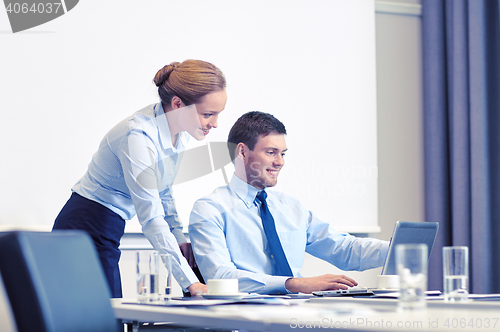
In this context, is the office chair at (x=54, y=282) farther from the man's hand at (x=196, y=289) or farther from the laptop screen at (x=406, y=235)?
the laptop screen at (x=406, y=235)

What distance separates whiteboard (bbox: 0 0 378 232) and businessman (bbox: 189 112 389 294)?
77cm

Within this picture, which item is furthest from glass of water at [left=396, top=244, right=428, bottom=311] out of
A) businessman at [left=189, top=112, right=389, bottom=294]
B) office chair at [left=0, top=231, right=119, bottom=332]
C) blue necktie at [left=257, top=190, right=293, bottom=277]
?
blue necktie at [left=257, top=190, right=293, bottom=277]

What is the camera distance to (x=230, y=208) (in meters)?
1.98

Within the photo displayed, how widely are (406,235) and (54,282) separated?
3.28ft

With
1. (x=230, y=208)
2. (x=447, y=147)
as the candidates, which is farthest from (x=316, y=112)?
(x=230, y=208)

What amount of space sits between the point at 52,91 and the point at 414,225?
5.73 feet

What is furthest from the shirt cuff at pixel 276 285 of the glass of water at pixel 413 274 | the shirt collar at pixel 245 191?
the glass of water at pixel 413 274

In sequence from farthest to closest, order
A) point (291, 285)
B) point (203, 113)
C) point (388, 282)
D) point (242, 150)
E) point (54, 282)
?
point (242, 150) → point (203, 113) → point (291, 285) → point (388, 282) → point (54, 282)

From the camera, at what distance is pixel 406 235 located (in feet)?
4.98

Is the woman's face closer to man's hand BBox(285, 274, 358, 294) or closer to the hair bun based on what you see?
the hair bun

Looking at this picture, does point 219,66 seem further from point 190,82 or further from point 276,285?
point 276,285

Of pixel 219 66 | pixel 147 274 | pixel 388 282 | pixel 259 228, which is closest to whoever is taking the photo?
pixel 147 274

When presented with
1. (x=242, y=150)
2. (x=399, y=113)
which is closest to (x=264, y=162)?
(x=242, y=150)

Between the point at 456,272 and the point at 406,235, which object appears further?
the point at 406,235
